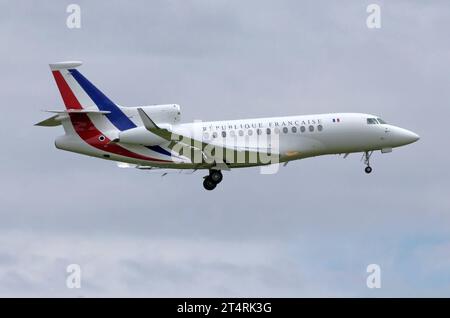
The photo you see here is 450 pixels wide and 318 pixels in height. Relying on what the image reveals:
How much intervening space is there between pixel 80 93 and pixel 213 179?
9.32 meters

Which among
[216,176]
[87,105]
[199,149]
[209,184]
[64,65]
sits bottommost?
[209,184]

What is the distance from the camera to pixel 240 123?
81.0 meters

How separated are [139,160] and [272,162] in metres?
7.87

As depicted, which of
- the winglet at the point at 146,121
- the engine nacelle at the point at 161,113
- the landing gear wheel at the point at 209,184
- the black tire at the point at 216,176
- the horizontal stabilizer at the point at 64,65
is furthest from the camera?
the landing gear wheel at the point at 209,184

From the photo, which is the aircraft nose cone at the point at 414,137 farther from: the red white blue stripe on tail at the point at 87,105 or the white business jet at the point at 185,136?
the red white blue stripe on tail at the point at 87,105

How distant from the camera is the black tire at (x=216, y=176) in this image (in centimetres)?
8100

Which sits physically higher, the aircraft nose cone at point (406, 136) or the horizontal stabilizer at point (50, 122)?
the horizontal stabilizer at point (50, 122)

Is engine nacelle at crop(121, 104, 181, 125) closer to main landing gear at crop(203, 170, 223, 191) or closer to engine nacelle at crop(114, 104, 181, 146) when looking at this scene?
engine nacelle at crop(114, 104, 181, 146)

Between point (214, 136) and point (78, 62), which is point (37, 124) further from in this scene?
point (214, 136)

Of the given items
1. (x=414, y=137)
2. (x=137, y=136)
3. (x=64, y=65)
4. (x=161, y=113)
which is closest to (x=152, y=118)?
(x=161, y=113)

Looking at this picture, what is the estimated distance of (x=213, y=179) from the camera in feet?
266

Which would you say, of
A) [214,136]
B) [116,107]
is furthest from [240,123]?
[116,107]

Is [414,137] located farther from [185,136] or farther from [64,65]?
[64,65]

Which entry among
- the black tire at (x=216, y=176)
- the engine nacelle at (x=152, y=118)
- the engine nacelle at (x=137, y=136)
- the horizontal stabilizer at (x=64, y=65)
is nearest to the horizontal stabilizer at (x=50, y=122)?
the horizontal stabilizer at (x=64, y=65)
